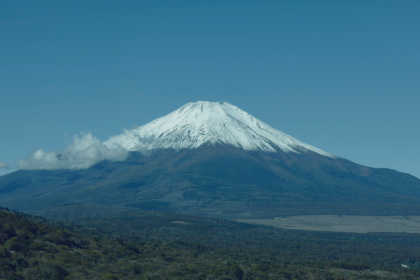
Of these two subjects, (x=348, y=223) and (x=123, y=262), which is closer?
(x=123, y=262)

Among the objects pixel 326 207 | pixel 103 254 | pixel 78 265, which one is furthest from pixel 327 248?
pixel 326 207

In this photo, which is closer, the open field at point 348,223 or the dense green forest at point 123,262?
the dense green forest at point 123,262

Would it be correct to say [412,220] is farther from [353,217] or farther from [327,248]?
[327,248]

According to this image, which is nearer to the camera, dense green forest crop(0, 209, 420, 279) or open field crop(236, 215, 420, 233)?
dense green forest crop(0, 209, 420, 279)

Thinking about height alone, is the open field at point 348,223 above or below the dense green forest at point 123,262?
above

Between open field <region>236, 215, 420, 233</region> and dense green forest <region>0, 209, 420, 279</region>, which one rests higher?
open field <region>236, 215, 420, 233</region>

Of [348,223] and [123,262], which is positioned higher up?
[348,223]

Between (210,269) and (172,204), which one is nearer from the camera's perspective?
(210,269)

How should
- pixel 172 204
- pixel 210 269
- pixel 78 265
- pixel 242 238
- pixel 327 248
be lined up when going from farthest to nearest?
pixel 172 204 < pixel 242 238 < pixel 327 248 < pixel 210 269 < pixel 78 265
